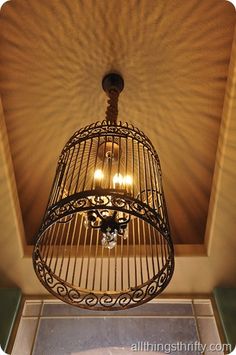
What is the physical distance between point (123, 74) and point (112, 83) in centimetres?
13

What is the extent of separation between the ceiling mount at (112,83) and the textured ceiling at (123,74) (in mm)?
52

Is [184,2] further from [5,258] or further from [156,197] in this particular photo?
[5,258]

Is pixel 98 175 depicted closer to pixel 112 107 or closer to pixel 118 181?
pixel 118 181

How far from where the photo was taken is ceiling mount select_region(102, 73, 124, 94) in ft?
7.40

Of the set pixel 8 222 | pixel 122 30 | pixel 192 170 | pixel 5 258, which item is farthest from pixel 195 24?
pixel 5 258

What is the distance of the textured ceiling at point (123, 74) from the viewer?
204cm

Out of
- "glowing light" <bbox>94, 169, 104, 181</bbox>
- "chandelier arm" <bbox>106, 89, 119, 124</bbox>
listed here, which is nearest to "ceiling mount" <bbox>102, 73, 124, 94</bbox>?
"chandelier arm" <bbox>106, 89, 119, 124</bbox>

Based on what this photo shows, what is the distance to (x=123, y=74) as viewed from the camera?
2309 millimetres

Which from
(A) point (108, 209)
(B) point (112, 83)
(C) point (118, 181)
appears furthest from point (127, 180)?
(B) point (112, 83)

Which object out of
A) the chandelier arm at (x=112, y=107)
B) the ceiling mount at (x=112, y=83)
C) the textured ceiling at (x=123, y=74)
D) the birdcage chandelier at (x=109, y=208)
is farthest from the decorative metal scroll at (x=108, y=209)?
the textured ceiling at (x=123, y=74)

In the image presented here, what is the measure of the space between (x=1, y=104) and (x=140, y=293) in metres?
1.65

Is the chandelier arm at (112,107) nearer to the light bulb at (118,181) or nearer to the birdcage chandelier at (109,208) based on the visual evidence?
the birdcage chandelier at (109,208)

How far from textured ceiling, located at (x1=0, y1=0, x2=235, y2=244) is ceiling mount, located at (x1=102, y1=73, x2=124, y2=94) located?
52 mm

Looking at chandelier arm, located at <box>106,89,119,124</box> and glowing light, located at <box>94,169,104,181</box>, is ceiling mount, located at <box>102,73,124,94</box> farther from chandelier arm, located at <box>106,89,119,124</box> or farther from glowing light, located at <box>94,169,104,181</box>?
glowing light, located at <box>94,169,104,181</box>
